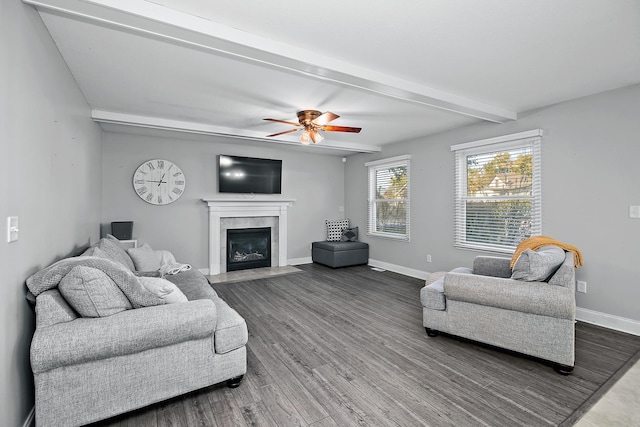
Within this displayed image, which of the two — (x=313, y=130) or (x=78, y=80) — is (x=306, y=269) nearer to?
(x=313, y=130)

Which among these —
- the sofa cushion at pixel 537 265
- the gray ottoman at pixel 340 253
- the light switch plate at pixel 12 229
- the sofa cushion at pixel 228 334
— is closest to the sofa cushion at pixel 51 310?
the light switch plate at pixel 12 229

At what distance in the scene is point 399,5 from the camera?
1874 millimetres

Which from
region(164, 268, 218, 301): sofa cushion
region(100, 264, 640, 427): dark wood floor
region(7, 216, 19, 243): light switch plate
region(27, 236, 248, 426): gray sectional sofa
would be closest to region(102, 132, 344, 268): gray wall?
region(164, 268, 218, 301): sofa cushion

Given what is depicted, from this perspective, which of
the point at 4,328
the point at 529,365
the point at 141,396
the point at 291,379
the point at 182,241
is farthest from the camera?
the point at 182,241

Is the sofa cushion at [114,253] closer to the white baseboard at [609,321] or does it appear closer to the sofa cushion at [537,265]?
the sofa cushion at [537,265]

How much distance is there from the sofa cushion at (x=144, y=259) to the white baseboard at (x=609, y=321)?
16.1ft

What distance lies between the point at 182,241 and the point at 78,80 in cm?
301

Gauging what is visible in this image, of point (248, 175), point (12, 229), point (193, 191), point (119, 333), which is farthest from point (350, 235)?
point (12, 229)

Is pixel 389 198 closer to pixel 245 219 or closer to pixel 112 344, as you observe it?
pixel 245 219

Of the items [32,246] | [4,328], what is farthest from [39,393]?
[32,246]

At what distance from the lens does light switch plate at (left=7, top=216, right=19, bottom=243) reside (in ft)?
4.96

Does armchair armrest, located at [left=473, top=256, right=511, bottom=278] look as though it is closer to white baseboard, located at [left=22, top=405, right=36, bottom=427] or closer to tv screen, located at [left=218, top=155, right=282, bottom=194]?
white baseboard, located at [left=22, top=405, right=36, bottom=427]

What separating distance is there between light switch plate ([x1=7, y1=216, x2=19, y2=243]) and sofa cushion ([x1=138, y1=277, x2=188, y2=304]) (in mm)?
718

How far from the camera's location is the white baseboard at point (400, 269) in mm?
5269
